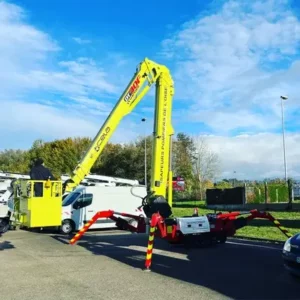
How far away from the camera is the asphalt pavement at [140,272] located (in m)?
7.64

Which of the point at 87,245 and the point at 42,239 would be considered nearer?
the point at 87,245

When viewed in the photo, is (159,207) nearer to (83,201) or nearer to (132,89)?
(132,89)

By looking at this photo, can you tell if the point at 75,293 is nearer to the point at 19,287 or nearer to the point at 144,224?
the point at 19,287

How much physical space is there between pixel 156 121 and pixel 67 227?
7.97 m

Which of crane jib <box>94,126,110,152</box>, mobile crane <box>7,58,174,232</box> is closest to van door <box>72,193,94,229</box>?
mobile crane <box>7,58,174,232</box>

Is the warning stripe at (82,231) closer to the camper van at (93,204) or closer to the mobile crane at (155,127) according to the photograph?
the mobile crane at (155,127)

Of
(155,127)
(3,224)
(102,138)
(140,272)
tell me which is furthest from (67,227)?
(140,272)

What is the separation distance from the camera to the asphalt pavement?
7.64m

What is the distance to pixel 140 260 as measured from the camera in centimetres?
1137

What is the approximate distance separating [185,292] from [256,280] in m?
1.68

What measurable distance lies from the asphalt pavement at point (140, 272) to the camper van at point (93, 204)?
4.91 metres

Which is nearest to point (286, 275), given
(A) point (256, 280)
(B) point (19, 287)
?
(A) point (256, 280)

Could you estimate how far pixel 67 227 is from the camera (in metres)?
19.6

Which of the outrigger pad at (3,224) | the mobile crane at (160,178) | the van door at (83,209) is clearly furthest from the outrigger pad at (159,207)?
the outrigger pad at (3,224)
